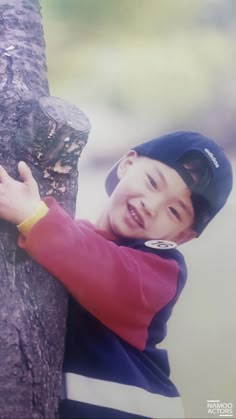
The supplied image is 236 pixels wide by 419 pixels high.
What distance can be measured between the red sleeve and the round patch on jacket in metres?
0.04

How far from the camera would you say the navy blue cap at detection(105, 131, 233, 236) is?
170cm

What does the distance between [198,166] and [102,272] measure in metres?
0.48

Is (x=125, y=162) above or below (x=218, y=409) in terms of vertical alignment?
above

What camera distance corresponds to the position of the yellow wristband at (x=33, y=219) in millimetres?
1537

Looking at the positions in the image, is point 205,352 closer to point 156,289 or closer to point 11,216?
point 156,289

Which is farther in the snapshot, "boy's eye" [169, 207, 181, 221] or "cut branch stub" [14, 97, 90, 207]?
"boy's eye" [169, 207, 181, 221]

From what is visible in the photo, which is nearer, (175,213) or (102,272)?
(102,272)

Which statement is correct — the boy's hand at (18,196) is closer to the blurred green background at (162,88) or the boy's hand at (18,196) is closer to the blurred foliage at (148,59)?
the blurred green background at (162,88)

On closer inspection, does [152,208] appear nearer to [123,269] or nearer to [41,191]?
[123,269]

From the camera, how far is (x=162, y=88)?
1882 millimetres

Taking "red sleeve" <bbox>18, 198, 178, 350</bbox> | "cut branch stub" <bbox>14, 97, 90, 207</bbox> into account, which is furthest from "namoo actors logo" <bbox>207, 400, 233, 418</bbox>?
"cut branch stub" <bbox>14, 97, 90, 207</bbox>

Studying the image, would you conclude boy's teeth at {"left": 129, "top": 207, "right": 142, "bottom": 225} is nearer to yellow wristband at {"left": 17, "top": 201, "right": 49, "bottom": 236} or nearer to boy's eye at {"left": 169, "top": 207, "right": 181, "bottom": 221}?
boy's eye at {"left": 169, "top": 207, "right": 181, "bottom": 221}

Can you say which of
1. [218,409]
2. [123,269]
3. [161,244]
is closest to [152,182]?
[161,244]

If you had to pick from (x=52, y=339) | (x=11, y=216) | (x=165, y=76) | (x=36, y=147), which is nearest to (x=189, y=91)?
(x=165, y=76)
